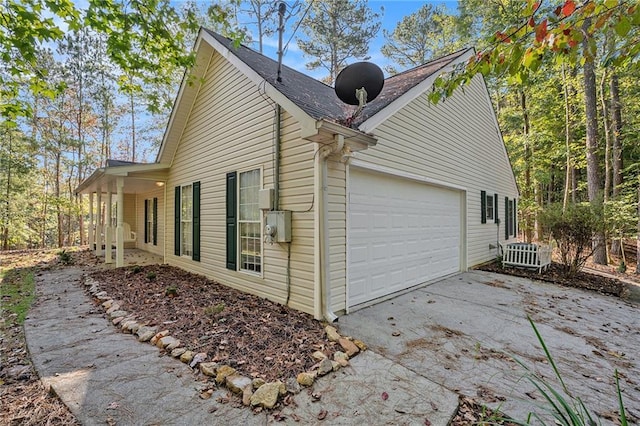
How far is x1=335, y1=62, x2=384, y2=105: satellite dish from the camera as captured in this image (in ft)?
14.0

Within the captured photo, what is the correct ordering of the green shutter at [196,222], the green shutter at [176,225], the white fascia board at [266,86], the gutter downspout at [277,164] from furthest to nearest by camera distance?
the green shutter at [176,225]
the green shutter at [196,222]
the gutter downspout at [277,164]
the white fascia board at [266,86]

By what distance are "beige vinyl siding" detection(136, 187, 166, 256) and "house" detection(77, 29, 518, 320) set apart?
67.9 inches

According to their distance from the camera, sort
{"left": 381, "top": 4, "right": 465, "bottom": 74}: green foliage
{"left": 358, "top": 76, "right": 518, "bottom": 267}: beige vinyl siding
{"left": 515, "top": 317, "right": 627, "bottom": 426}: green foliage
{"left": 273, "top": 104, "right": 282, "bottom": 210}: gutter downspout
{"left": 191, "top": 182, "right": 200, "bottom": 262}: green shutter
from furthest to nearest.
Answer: {"left": 381, "top": 4, "right": 465, "bottom": 74}: green foliage
{"left": 191, "top": 182, "right": 200, "bottom": 262}: green shutter
{"left": 358, "top": 76, "right": 518, "bottom": 267}: beige vinyl siding
{"left": 273, "top": 104, "right": 282, "bottom": 210}: gutter downspout
{"left": 515, "top": 317, "right": 627, "bottom": 426}: green foliage

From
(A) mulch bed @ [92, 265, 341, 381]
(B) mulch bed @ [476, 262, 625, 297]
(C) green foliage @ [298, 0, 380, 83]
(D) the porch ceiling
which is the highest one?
(C) green foliage @ [298, 0, 380, 83]

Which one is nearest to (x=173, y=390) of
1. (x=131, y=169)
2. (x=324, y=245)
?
(x=324, y=245)

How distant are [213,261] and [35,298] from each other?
308cm

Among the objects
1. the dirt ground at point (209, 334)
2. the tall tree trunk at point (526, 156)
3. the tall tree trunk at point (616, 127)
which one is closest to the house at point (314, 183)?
the dirt ground at point (209, 334)

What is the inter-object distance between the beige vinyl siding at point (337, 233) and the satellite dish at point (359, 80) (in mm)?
1091

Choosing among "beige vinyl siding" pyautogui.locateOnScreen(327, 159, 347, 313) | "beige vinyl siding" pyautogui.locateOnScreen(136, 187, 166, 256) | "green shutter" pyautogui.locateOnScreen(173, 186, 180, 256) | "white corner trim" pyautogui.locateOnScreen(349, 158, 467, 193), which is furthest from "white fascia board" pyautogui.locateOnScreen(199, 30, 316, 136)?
"beige vinyl siding" pyautogui.locateOnScreen(136, 187, 166, 256)

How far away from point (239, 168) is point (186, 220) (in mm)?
2976

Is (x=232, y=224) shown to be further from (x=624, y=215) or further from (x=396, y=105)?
(x=624, y=215)

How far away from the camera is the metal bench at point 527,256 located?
800cm

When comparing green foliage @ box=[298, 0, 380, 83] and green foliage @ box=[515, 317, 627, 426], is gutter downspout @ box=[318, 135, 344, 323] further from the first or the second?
green foliage @ box=[298, 0, 380, 83]

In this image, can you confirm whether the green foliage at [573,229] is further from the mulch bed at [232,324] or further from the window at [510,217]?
the mulch bed at [232,324]
